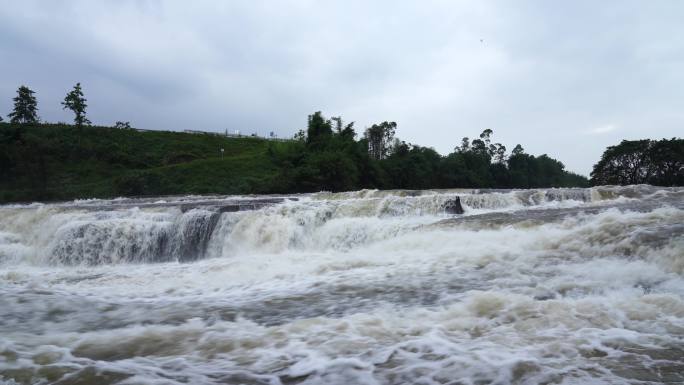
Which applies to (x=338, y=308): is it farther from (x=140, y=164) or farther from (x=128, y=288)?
(x=140, y=164)

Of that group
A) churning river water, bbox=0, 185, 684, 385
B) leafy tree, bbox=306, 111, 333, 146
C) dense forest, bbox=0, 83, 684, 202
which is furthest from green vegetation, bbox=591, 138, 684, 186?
churning river water, bbox=0, 185, 684, 385

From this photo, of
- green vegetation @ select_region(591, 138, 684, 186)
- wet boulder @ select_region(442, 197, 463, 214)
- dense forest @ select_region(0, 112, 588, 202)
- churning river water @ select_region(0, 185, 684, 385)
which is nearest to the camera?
churning river water @ select_region(0, 185, 684, 385)

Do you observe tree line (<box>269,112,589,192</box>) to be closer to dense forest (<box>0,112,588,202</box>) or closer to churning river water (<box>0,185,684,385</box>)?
dense forest (<box>0,112,588,202</box>)

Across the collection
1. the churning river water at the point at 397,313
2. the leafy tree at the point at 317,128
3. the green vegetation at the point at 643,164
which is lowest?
the churning river water at the point at 397,313

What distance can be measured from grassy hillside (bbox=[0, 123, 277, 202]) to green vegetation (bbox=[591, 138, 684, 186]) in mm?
30022

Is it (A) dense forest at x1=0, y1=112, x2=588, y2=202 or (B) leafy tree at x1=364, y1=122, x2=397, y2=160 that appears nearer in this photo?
(A) dense forest at x1=0, y1=112, x2=588, y2=202

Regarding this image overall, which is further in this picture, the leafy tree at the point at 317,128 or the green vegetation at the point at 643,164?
the leafy tree at the point at 317,128

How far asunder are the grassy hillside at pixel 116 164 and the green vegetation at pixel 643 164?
30.0m

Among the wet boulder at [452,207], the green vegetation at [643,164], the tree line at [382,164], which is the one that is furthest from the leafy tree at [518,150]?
the wet boulder at [452,207]

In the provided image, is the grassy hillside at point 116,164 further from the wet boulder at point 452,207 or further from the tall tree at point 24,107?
the wet boulder at point 452,207

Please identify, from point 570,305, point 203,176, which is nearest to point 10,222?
point 570,305

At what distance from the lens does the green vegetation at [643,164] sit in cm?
3500

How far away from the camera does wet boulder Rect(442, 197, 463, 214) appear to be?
Answer: 47.1 ft

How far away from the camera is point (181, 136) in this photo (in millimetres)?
70125
